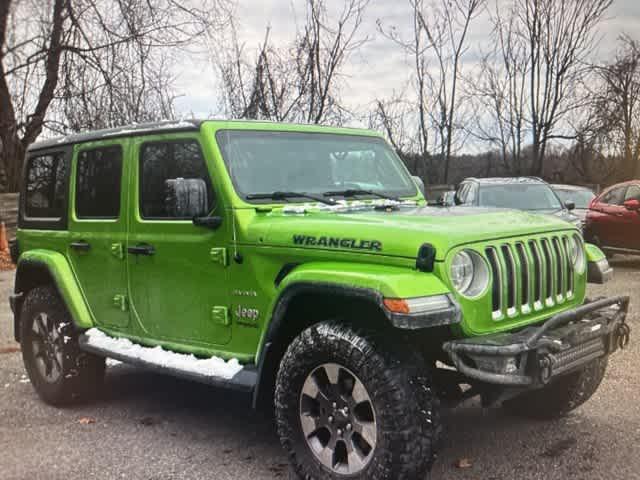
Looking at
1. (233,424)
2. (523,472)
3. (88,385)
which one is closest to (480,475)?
(523,472)

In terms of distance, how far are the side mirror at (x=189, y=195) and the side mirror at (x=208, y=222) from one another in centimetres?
3

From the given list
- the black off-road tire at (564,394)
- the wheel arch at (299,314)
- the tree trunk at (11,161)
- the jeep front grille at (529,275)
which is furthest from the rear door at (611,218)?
the tree trunk at (11,161)

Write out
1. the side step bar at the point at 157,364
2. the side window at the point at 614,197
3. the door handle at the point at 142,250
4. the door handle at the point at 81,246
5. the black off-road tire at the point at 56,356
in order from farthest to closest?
the side window at the point at 614,197, the black off-road tire at the point at 56,356, the door handle at the point at 81,246, the door handle at the point at 142,250, the side step bar at the point at 157,364

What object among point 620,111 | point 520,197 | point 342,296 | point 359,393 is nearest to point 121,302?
point 342,296

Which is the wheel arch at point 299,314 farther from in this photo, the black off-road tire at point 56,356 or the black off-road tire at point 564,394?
the black off-road tire at point 56,356

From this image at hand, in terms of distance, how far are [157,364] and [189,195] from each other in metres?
1.10

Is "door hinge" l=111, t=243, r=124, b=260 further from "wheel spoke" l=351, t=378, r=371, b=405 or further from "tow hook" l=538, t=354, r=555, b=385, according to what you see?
"tow hook" l=538, t=354, r=555, b=385

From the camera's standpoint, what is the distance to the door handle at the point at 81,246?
5.24m

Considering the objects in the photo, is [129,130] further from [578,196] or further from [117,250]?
[578,196]

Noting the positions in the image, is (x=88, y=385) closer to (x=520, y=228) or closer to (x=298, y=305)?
(x=298, y=305)

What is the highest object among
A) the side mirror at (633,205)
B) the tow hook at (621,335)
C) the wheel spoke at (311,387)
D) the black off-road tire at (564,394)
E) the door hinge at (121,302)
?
the side mirror at (633,205)

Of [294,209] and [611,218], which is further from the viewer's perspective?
[611,218]

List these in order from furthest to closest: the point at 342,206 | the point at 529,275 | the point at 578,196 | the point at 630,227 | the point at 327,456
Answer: the point at 578,196
the point at 630,227
the point at 342,206
the point at 529,275
the point at 327,456

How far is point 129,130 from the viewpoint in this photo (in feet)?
16.4
